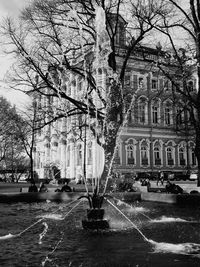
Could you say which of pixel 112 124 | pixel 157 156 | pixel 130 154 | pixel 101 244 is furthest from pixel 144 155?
pixel 101 244

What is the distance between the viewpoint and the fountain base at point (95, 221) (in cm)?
871

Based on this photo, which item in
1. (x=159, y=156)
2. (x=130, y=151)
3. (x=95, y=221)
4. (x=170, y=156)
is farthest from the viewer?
(x=170, y=156)

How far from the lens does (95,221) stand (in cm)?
871

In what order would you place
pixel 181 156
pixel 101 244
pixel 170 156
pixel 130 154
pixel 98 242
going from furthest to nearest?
pixel 181 156, pixel 170 156, pixel 130 154, pixel 98 242, pixel 101 244

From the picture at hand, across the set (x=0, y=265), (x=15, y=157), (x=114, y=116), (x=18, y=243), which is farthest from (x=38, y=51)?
(x=15, y=157)

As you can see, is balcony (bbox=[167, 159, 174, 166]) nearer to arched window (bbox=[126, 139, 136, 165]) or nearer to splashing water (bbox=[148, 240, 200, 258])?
arched window (bbox=[126, 139, 136, 165])

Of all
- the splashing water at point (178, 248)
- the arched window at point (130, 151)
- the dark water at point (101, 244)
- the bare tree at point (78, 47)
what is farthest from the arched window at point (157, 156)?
the splashing water at point (178, 248)

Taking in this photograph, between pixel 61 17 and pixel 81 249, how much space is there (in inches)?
736

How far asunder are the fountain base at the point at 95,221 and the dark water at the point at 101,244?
0.20m

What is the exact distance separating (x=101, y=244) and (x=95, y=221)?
1662mm

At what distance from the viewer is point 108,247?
6793 millimetres

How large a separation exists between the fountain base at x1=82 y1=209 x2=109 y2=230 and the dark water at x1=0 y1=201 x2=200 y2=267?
197 millimetres

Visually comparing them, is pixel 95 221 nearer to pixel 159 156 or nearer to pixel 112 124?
pixel 112 124

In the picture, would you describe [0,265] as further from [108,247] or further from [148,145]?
[148,145]
